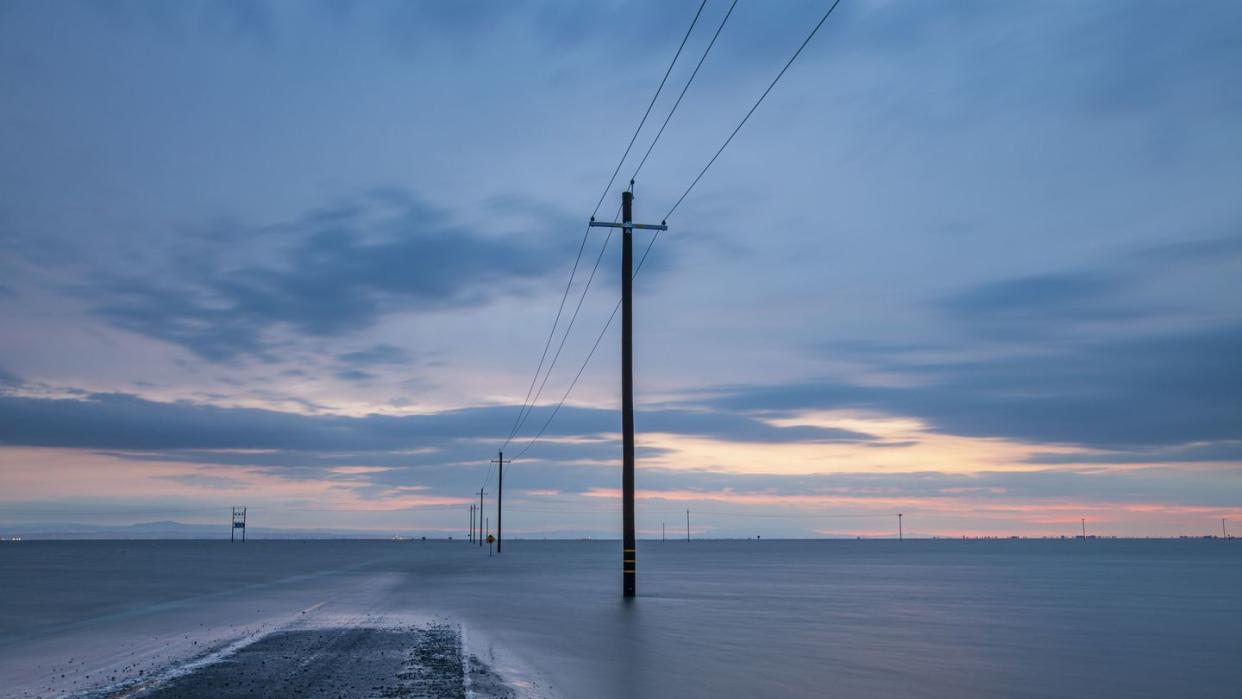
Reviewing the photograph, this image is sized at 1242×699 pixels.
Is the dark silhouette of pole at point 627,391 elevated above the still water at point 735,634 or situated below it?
above

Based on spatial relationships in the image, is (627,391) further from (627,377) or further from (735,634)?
(735,634)

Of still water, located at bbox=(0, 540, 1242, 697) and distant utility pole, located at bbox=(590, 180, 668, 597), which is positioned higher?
distant utility pole, located at bbox=(590, 180, 668, 597)

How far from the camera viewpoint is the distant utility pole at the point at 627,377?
28.5 metres

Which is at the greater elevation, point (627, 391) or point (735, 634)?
point (627, 391)

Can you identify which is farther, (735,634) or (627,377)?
(627,377)

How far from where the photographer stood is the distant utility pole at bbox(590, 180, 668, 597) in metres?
28.5

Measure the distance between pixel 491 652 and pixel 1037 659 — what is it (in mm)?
10839

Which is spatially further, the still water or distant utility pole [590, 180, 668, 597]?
distant utility pole [590, 180, 668, 597]

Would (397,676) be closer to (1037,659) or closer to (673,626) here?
(673,626)

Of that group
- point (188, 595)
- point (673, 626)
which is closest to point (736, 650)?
point (673, 626)

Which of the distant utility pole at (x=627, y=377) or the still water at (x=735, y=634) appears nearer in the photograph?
the still water at (x=735, y=634)

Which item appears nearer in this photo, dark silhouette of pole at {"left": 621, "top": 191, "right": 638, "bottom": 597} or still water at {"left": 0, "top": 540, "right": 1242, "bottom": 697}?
still water at {"left": 0, "top": 540, "right": 1242, "bottom": 697}

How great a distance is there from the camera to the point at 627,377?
29469 millimetres

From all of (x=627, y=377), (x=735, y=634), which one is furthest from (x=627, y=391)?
(x=735, y=634)
